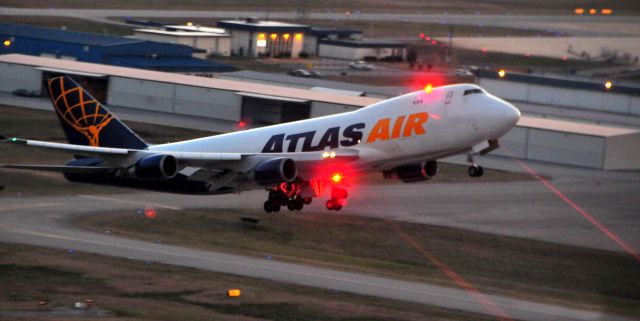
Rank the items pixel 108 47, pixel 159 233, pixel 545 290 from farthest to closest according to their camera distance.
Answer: pixel 108 47
pixel 159 233
pixel 545 290

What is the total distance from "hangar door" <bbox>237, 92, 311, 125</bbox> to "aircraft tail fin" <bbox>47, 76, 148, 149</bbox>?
55.7 metres

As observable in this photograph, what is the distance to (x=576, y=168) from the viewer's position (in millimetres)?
114250

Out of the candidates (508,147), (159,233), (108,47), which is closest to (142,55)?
(108,47)

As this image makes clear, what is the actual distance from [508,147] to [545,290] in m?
47.5

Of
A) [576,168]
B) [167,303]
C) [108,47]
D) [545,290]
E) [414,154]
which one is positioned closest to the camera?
[167,303]

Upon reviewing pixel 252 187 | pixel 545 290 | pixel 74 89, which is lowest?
pixel 545 290

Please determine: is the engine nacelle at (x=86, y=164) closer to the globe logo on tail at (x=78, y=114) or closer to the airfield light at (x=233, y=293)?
the globe logo on tail at (x=78, y=114)

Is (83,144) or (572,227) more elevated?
(83,144)

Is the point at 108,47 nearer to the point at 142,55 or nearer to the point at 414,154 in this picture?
the point at 142,55

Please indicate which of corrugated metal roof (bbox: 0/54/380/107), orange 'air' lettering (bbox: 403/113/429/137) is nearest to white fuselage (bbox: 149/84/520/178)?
orange 'air' lettering (bbox: 403/113/429/137)

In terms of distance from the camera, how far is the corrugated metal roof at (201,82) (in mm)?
130375

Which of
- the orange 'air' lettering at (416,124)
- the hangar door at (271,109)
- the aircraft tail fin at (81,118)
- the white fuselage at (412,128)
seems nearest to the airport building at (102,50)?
the hangar door at (271,109)

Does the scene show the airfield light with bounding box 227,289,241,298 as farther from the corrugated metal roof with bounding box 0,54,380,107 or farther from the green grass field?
the corrugated metal roof with bounding box 0,54,380,107

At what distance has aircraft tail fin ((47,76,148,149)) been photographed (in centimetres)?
7381
